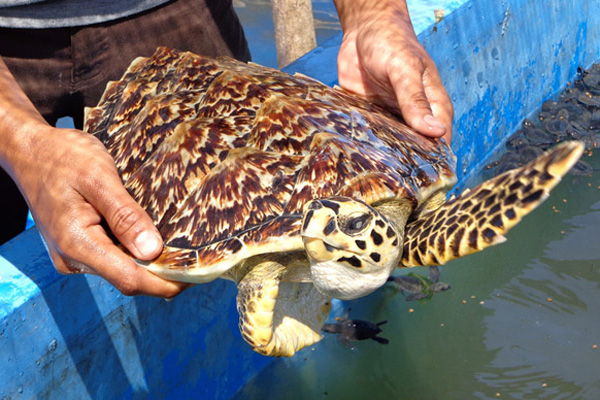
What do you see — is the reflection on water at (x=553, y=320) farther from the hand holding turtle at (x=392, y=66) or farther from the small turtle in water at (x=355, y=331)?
the hand holding turtle at (x=392, y=66)

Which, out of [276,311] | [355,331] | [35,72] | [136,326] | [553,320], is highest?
[35,72]

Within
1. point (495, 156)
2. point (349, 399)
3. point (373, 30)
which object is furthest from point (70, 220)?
point (495, 156)

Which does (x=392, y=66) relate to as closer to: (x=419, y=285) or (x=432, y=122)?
(x=432, y=122)

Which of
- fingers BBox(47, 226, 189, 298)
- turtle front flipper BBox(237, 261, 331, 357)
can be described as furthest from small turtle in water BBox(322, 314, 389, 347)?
fingers BBox(47, 226, 189, 298)

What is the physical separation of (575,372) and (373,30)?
57.9 inches

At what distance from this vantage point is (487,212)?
1.36m

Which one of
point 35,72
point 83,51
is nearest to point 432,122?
point 83,51

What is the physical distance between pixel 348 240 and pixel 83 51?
116cm

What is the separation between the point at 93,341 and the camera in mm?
1942

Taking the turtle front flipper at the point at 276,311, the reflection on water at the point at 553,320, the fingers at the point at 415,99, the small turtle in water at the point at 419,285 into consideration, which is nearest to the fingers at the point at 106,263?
the turtle front flipper at the point at 276,311

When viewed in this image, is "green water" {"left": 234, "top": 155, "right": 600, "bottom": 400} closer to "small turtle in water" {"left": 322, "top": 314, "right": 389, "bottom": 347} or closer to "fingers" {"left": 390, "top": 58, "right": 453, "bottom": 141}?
"small turtle in water" {"left": 322, "top": 314, "right": 389, "bottom": 347}

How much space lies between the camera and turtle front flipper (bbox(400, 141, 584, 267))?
1.23 m

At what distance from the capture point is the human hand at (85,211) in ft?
4.86

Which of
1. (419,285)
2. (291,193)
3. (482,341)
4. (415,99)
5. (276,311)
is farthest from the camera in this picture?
(419,285)
